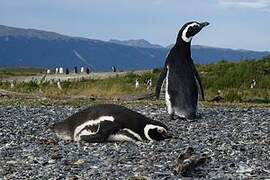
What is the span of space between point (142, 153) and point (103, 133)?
1.03 meters

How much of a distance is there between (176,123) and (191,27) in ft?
5.83

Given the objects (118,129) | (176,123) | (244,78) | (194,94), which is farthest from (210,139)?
(244,78)

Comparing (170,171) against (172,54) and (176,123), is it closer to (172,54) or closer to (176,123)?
(176,123)

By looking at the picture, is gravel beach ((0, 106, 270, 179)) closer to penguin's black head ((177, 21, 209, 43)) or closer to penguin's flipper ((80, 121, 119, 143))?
penguin's flipper ((80, 121, 119, 143))

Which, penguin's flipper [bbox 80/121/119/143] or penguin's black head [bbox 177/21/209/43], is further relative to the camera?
penguin's black head [bbox 177/21/209/43]

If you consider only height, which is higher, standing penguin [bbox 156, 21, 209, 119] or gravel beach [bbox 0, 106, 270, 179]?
standing penguin [bbox 156, 21, 209, 119]

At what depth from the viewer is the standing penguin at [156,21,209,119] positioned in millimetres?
10656

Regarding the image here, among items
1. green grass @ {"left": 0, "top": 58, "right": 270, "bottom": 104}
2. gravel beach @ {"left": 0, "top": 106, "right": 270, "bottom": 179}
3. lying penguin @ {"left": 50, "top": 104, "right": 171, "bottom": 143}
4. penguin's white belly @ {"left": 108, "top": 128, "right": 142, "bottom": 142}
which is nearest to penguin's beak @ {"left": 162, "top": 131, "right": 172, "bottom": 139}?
lying penguin @ {"left": 50, "top": 104, "right": 171, "bottom": 143}

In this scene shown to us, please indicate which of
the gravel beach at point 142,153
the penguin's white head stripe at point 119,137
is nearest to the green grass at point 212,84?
the gravel beach at point 142,153

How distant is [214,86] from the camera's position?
26.6m

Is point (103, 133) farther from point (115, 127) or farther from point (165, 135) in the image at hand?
point (165, 135)

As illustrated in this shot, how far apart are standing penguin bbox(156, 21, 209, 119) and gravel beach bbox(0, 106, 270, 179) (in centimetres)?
24

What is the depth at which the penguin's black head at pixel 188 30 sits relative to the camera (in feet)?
35.8

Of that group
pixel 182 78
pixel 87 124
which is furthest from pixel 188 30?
pixel 87 124
